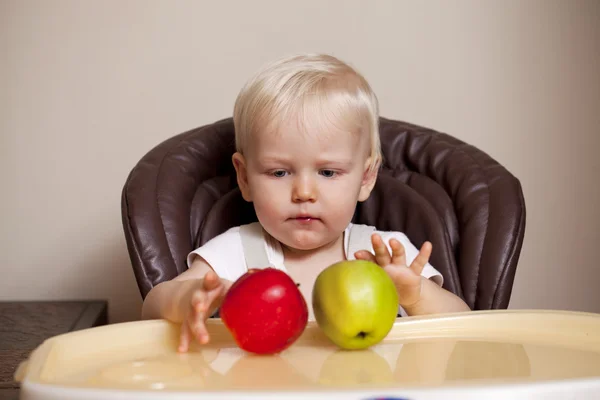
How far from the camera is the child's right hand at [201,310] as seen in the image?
89 cm

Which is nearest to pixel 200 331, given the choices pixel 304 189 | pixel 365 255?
pixel 365 255

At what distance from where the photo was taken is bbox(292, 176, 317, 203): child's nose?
49.4 inches

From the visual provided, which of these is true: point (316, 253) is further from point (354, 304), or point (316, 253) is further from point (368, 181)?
point (354, 304)

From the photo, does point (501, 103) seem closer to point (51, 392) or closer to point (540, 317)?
point (540, 317)

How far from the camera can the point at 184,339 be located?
90 cm

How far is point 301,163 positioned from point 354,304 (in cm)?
48

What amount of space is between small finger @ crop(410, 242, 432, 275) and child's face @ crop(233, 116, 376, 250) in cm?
27

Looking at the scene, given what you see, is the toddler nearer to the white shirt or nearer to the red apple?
the white shirt

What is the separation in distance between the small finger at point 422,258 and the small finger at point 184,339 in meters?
0.34

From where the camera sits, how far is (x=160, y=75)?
205cm

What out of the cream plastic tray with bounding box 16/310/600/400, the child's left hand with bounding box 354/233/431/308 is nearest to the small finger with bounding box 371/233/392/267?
the child's left hand with bounding box 354/233/431/308

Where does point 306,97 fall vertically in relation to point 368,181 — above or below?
above

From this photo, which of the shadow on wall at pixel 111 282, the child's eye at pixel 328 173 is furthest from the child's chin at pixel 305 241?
the shadow on wall at pixel 111 282

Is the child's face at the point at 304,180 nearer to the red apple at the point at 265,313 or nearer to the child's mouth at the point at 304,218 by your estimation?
the child's mouth at the point at 304,218
